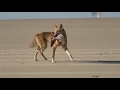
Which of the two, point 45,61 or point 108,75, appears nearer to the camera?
point 108,75

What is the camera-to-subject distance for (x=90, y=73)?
32.4 ft

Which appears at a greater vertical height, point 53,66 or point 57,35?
point 57,35

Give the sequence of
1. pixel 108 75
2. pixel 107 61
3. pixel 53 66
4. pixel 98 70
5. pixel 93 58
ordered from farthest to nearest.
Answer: pixel 93 58, pixel 107 61, pixel 53 66, pixel 98 70, pixel 108 75

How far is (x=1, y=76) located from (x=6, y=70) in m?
0.94

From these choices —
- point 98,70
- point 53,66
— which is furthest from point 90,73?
point 53,66

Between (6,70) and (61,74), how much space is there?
1896 mm

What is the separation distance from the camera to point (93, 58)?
12789 mm

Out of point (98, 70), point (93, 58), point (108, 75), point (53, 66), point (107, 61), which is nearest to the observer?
point (108, 75)

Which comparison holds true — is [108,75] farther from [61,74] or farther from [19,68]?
[19,68]

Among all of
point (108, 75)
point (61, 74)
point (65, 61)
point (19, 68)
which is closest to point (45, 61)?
point (65, 61)

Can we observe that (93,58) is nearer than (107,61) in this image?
No

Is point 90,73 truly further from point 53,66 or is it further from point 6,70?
point 6,70

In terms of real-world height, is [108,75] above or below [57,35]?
below

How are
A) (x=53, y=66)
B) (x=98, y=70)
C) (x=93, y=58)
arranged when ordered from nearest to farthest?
(x=98, y=70)
(x=53, y=66)
(x=93, y=58)
